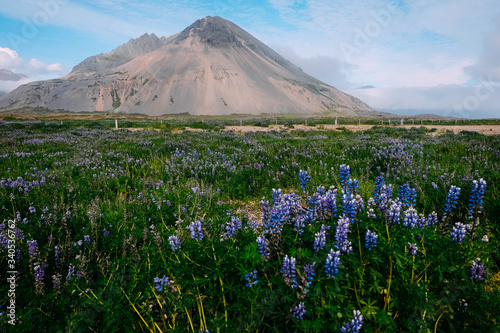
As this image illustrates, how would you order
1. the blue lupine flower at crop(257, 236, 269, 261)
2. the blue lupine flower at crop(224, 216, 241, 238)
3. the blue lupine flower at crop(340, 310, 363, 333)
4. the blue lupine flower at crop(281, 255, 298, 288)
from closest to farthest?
the blue lupine flower at crop(340, 310, 363, 333) < the blue lupine flower at crop(281, 255, 298, 288) < the blue lupine flower at crop(257, 236, 269, 261) < the blue lupine flower at crop(224, 216, 241, 238)

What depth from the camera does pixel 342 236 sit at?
2.20 m

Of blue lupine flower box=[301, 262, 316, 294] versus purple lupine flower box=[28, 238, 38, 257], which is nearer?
blue lupine flower box=[301, 262, 316, 294]

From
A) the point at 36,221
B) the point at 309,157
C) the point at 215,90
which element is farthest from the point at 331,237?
the point at 215,90

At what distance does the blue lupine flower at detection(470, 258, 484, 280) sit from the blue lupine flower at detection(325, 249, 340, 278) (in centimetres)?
124

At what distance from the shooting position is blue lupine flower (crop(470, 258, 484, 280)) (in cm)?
212

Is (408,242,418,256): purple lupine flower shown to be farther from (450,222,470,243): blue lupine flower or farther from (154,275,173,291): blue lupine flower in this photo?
(154,275,173,291): blue lupine flower

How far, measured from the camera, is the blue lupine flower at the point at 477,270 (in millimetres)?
2123

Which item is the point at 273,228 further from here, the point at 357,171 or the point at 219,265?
the point at 357,171

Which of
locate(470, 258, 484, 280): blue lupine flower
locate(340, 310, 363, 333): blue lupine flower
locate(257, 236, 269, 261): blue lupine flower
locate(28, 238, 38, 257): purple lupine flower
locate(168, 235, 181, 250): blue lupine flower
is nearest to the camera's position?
locate(340, 310, 363, 333): blue lupine flower

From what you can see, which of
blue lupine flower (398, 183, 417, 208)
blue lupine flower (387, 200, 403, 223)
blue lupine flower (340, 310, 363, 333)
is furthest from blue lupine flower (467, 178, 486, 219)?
blue lupine flower (340, 310, 363, 333)

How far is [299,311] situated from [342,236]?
72 cm

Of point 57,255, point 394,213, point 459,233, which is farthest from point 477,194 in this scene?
point 57,255

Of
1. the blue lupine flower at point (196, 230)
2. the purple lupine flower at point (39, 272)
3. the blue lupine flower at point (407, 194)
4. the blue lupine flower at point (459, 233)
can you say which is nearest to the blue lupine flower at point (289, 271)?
the blue lupine flower at point (196, 230)

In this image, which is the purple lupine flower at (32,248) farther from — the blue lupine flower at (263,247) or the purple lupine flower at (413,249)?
the purple lupine flower at (413,249)
